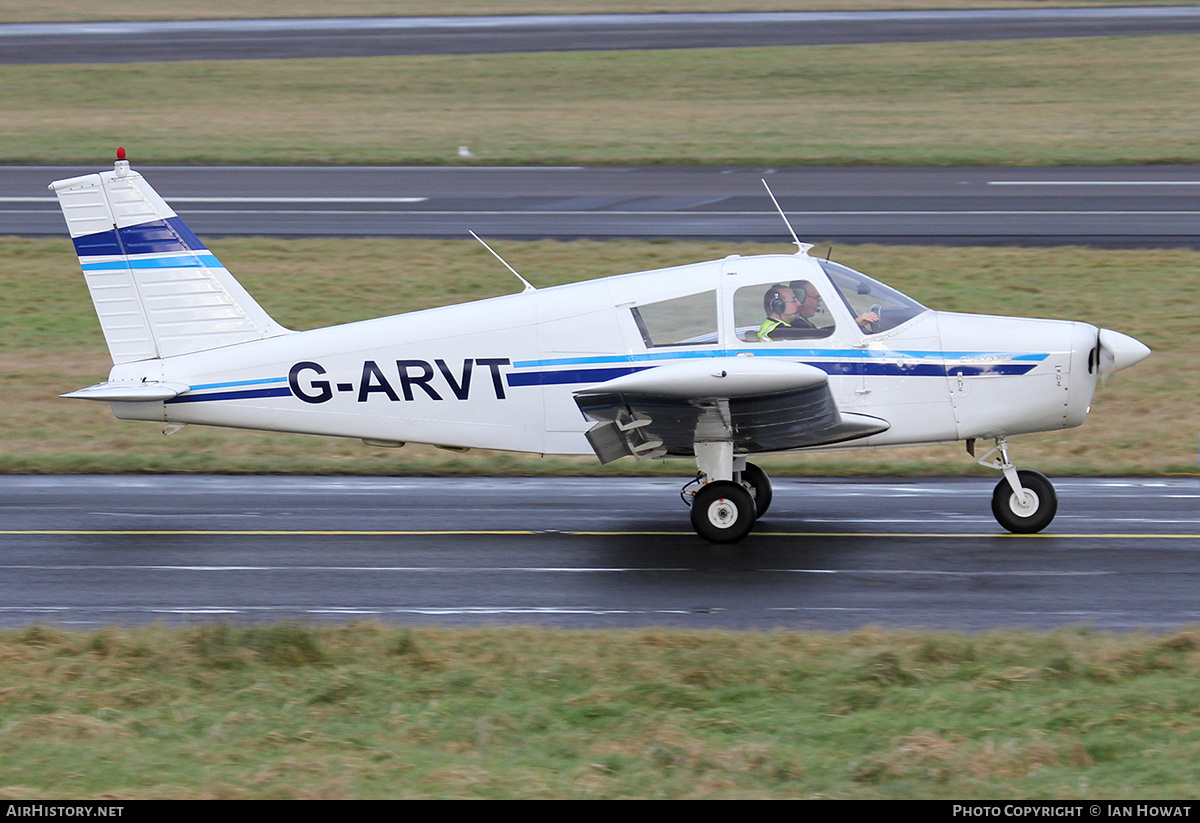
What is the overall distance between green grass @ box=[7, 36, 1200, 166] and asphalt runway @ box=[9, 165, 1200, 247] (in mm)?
1254

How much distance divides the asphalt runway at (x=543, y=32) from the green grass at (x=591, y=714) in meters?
37.0

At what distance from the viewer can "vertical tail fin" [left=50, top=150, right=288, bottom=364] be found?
40.4 feet

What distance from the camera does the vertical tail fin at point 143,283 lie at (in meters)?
12.3

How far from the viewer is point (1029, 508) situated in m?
11.9

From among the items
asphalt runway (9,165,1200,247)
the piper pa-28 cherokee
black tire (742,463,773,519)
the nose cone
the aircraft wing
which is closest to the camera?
the aircraft wing

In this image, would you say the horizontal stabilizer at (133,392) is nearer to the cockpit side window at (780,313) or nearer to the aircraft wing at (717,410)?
the aircraft wing at (717,410)

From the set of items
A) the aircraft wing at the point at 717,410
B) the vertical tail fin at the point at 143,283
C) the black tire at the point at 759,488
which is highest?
the vertical tail fin at the point at 143,283

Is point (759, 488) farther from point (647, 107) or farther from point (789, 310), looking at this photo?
point (647, 107)

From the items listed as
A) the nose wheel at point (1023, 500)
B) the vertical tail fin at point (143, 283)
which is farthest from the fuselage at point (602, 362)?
the nose wheel at point (1023, 500)

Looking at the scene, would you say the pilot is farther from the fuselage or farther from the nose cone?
the nose cone

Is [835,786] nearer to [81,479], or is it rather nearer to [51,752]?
[51,752]

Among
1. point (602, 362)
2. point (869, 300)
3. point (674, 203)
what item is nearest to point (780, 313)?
point (869, 300)

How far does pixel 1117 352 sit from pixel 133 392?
8101mm

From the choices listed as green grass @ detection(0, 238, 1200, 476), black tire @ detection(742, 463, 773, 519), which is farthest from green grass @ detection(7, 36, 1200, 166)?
black tire @ detection(742, 463, 773, 519)
